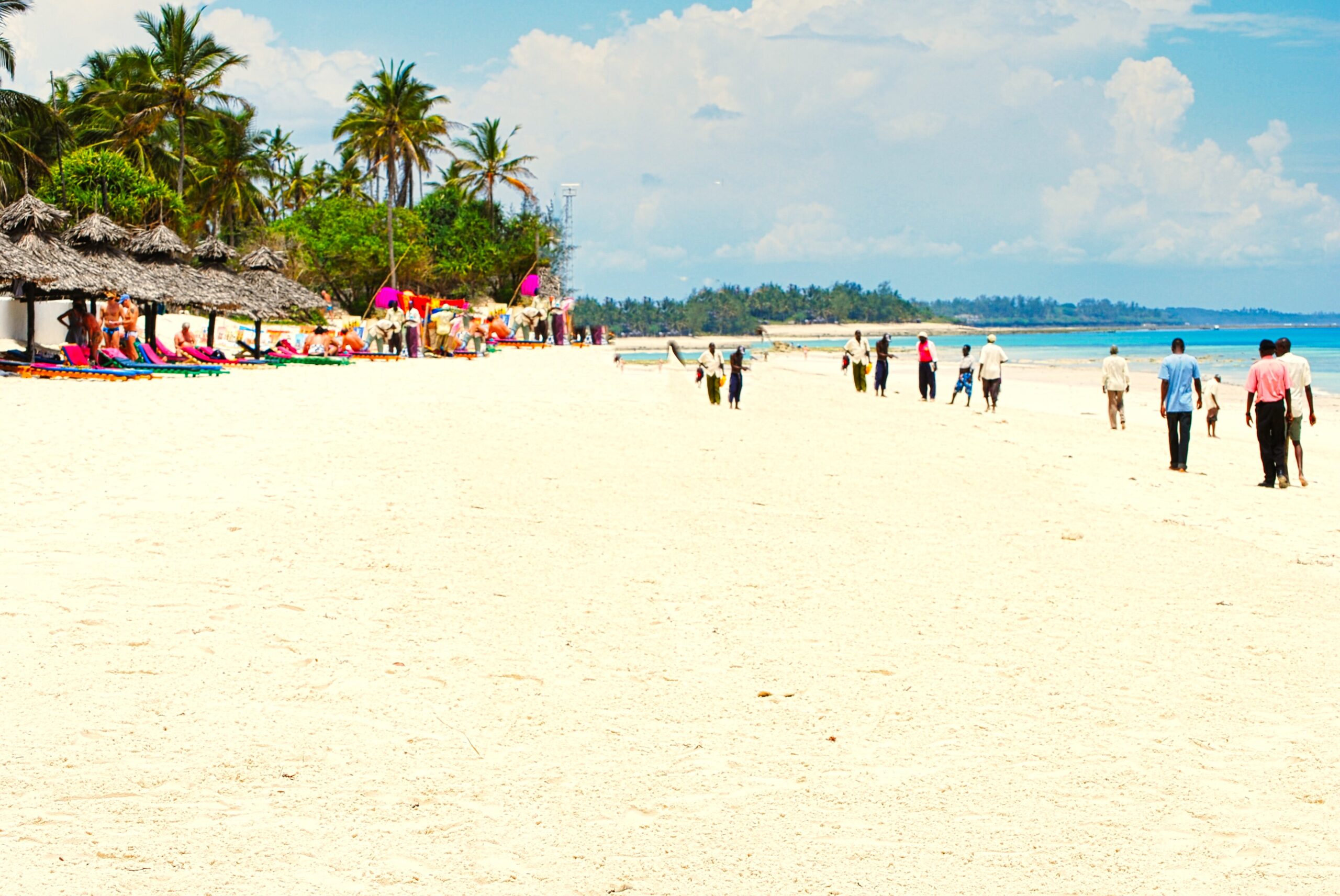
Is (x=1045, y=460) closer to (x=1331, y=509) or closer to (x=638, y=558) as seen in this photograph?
(x=1331, y=509)

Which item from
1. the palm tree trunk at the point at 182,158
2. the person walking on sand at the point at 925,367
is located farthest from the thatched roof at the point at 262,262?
the person walking on sand at the point at 925,367

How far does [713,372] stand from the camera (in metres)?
18.3

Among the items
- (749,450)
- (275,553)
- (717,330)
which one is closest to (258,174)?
(749,450)

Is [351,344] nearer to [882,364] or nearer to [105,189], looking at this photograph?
[105,189]

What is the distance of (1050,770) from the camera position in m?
3.93

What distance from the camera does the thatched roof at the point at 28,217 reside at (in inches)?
757

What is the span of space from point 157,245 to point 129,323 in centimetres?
493

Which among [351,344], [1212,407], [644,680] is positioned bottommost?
[644,680]

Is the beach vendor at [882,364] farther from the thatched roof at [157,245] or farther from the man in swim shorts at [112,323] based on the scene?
the thatched roof at [157,245]

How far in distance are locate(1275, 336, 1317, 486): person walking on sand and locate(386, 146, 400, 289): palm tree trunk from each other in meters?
35.9

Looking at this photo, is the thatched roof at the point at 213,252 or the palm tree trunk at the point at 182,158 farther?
the palm tree trunk at the point at 182,158

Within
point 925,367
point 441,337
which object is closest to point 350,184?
point 441,337

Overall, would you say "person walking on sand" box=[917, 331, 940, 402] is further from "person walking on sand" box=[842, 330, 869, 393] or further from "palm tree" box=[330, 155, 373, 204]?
"palm tree" box=[330, 155, 373, 204]

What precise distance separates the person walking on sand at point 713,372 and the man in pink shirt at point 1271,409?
356 inches
